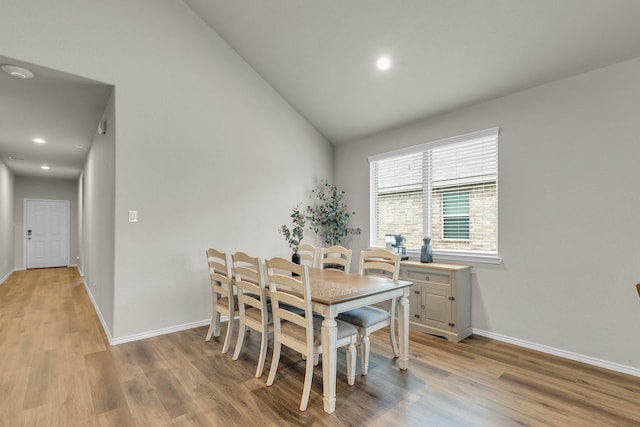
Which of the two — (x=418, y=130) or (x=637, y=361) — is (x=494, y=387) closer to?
(x=637, y=361)

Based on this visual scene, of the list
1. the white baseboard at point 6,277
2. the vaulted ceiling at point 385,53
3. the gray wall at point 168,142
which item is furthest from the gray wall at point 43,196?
the gray wall at point 168,142

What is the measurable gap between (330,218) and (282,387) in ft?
9.62

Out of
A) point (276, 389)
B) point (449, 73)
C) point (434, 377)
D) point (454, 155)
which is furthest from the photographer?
point (454, 155)

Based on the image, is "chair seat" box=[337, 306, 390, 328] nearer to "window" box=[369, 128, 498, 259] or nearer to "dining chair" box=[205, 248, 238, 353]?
"dining chair" box=[205, 248, 238, 353]

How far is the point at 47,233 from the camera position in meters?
8.60

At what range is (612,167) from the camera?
2684 mm

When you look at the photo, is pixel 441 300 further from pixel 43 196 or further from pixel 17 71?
pixel 43 196

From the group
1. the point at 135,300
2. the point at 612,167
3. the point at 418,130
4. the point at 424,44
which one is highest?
the point at 424,44

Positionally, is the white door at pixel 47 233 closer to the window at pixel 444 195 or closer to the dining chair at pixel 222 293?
the dining chair at pixel 222 293

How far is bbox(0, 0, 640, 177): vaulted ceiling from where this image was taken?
257cm

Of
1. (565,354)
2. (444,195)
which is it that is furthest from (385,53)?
(565,354)

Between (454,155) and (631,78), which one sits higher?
(631,78)

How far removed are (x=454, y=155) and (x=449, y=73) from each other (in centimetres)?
95

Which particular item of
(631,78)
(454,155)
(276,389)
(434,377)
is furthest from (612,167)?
(276,389)
